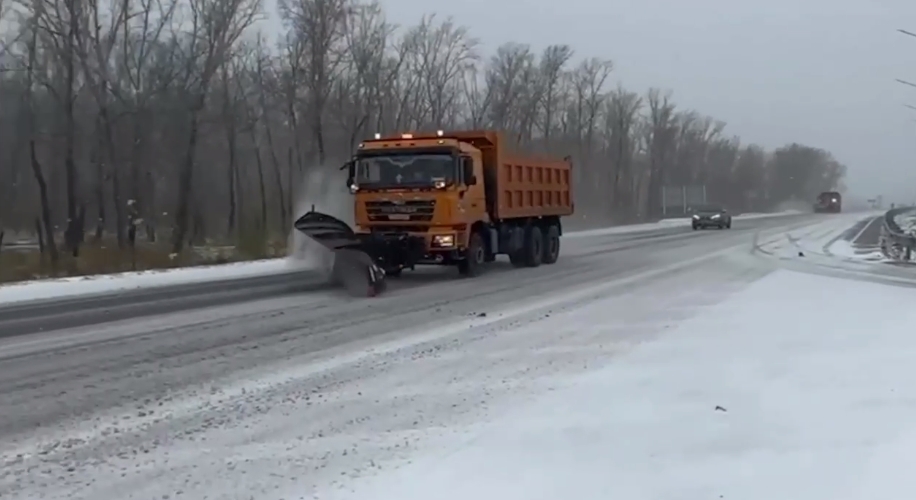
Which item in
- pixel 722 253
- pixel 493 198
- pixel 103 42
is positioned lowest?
pixel 722 253

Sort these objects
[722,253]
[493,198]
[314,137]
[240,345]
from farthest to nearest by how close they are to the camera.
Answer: [314,137] < [722,253] < [493,198] < [240,345]

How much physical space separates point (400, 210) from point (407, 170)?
0.86 meters

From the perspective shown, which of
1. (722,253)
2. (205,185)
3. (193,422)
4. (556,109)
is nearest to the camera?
(193,422)

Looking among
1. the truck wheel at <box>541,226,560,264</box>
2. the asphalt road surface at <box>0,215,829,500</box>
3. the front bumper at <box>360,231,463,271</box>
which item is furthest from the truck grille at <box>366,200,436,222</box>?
the truck wheel at <box>541,226,560,264</box>

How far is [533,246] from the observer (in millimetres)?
27203

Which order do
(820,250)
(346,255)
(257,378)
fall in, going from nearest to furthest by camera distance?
(257,378), (346,255), (820,250)

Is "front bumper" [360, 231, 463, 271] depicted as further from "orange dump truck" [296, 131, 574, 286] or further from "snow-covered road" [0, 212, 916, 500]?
"snow-covered road" [0, 212, 916, 500]

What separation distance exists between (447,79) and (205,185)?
16270 mm

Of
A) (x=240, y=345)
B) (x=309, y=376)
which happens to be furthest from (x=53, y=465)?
(x=240, y=345)

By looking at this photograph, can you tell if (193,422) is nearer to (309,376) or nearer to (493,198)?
(309,376)

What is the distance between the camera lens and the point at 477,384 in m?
10.1

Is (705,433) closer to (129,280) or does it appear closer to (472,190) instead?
(472,190)

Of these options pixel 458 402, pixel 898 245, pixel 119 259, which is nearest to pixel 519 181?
pixel 898 245

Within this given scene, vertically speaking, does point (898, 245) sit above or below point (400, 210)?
below
